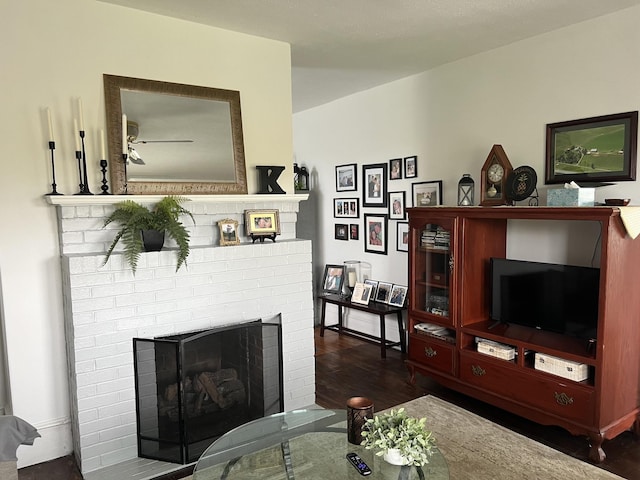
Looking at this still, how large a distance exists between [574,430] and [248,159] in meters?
2.57

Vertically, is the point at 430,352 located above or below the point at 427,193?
below

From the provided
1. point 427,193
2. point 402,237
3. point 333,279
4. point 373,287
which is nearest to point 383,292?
point 373,287

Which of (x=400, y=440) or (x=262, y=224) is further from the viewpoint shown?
(x=262, y=224)

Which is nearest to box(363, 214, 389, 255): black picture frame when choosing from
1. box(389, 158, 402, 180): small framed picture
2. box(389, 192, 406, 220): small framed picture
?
box(389, 192, 406, 220): small framed picture

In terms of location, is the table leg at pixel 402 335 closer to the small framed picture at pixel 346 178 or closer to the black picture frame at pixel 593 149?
the small framed picture at pixel 346 178

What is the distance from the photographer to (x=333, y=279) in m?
5.11

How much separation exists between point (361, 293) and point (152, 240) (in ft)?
8.19

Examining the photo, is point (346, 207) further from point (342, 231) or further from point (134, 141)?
point (134, 141)

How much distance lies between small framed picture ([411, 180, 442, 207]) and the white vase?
2.65 meters

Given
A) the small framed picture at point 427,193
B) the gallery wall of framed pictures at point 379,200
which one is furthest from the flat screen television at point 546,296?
the gallery wall of framed pictures at point 379,200

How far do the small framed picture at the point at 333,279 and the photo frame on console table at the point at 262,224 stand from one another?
1952 mm

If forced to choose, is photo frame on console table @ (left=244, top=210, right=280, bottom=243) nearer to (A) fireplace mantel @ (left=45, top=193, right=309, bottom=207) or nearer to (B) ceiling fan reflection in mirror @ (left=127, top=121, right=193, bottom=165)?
(A) fireplace mantel @ (left=45, top=193, right=309, bottom=207)

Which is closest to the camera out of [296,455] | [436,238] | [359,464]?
[359,464]

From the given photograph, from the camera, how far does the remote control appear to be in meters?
1.85
